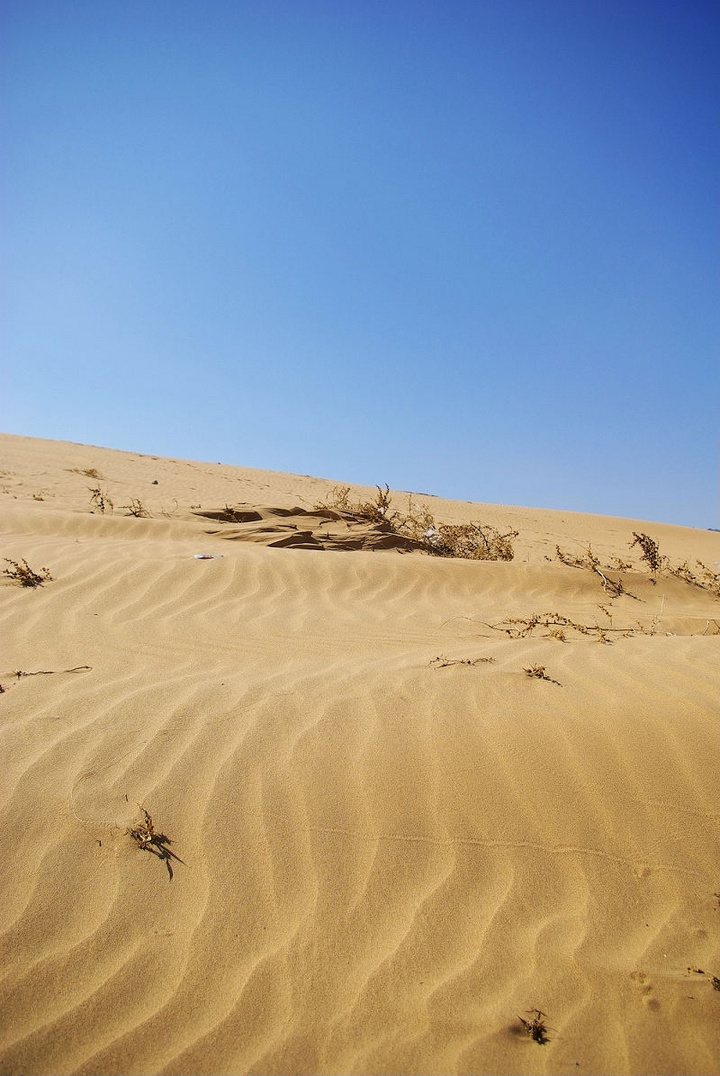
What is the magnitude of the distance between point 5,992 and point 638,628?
417 cm

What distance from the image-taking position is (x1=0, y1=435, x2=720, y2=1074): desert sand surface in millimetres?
1454

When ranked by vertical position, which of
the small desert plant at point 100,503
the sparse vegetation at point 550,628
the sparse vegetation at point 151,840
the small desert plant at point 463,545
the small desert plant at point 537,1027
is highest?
the small desert plant at point 463,545

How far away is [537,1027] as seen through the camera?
4.80ft

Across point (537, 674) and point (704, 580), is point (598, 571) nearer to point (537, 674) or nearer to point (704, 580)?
point (704, 580)

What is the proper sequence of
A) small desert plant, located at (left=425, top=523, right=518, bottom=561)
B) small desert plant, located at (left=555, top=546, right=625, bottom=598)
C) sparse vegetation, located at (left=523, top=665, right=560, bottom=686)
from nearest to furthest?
sparse vegetation, located at (left=523, top=665, right=560, bottom=686), small desert plant, located at (left=555, top=546, right=625, bottom=598), small desert plant, located at (left=425, top=523, right=518, bottom=561)

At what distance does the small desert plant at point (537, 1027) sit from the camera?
1.45 meters

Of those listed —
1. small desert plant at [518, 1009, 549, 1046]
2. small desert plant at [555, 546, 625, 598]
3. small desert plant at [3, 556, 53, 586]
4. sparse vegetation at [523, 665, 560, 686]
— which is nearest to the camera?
small desert plant at [518, 1009, 549, 1046]

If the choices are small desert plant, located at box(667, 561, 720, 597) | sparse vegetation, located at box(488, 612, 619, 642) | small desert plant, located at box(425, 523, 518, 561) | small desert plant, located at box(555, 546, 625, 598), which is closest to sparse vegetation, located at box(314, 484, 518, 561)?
small desert plant, located at box(425, 523, 518, 561)

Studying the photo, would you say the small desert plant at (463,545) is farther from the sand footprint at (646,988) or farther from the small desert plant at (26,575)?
the sand footprint at (646,988)

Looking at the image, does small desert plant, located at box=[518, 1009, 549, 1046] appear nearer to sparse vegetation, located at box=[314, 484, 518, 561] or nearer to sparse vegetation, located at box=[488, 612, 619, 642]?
sparse vegetation, located at box=[488, 612, 619, 642]

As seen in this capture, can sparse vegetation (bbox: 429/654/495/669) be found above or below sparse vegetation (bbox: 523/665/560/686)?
below

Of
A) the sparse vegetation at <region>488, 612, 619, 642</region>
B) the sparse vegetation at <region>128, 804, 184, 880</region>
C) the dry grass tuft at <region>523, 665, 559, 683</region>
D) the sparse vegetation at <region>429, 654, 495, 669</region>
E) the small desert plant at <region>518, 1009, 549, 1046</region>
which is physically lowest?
the small desert plant at <region>518, 1009, 549, 1046</region>

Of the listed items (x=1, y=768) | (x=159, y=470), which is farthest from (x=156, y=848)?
(x=159, y=470)

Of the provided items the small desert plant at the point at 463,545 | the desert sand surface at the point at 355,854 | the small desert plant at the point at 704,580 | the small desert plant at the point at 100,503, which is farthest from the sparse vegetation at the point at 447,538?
the desert sand surface at the point at 355,854
